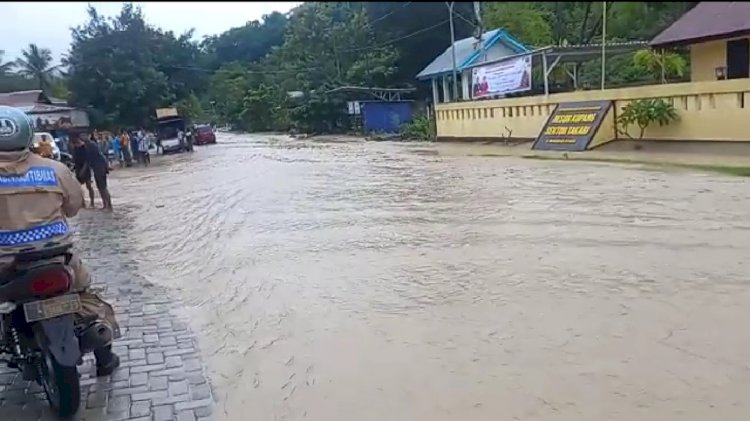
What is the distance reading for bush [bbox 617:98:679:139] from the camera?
16312 mm

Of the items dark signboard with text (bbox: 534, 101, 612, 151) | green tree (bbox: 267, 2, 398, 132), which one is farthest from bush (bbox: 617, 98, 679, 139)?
green tree (bbox: 267, 2, 398, 132)

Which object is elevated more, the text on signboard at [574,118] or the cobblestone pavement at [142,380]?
the text on signboard at [574,118]

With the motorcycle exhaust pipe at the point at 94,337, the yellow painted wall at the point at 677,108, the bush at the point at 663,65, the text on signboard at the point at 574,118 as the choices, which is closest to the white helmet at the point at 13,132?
the motorcycle exhaust pipe at the point at 94,337

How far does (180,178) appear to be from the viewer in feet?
67.5

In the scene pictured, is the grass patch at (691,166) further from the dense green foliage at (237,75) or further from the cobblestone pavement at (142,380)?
the cobblestone pavement at (142,380)

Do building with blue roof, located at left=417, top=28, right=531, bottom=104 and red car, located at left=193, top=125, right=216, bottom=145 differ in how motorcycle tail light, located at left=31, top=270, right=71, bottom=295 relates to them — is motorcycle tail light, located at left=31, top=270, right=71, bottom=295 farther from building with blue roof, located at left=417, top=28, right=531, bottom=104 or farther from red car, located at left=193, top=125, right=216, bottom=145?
red car, located at left=193, top=125, right=216, bottom=145

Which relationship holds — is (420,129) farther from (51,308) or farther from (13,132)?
(51,308)

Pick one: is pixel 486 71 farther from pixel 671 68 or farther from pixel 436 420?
pixel 436 420

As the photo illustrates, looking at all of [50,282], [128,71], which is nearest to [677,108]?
[50,282]

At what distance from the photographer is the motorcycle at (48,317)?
3.74 m

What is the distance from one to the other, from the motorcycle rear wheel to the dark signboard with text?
16103mm

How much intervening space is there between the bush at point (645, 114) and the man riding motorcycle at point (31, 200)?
Answer: 1473 cm

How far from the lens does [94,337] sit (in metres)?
4.17

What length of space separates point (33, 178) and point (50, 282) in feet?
1.94
